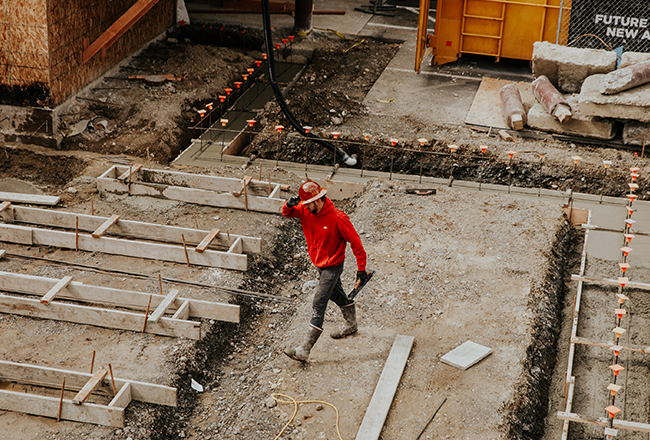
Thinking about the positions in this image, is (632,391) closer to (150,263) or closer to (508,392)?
(508,392)

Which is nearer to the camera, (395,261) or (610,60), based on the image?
(395,261)

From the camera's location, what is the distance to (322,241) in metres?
7.32

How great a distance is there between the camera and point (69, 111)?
1383 centimetres

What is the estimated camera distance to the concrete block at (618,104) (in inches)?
505

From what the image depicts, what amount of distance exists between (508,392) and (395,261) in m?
2.76

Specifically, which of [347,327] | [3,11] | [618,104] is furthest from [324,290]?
[3,11]

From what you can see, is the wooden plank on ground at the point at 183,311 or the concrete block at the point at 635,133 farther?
the concrete block at the point at 635,133

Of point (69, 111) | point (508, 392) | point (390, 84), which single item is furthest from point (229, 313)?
point (390, 84)

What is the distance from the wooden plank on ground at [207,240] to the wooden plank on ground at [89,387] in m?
2.64

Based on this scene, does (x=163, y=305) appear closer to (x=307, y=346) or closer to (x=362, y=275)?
(x=307, y=346)

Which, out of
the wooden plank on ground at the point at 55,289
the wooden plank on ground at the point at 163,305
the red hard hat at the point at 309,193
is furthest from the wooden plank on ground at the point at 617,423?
the wooden plank on ground at the point at 55,289

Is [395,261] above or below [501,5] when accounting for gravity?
below

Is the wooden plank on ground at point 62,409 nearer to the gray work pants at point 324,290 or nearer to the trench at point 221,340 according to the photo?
the trench at point 221,340

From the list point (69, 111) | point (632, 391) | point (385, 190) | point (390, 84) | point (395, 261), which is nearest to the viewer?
point (632, 391)
